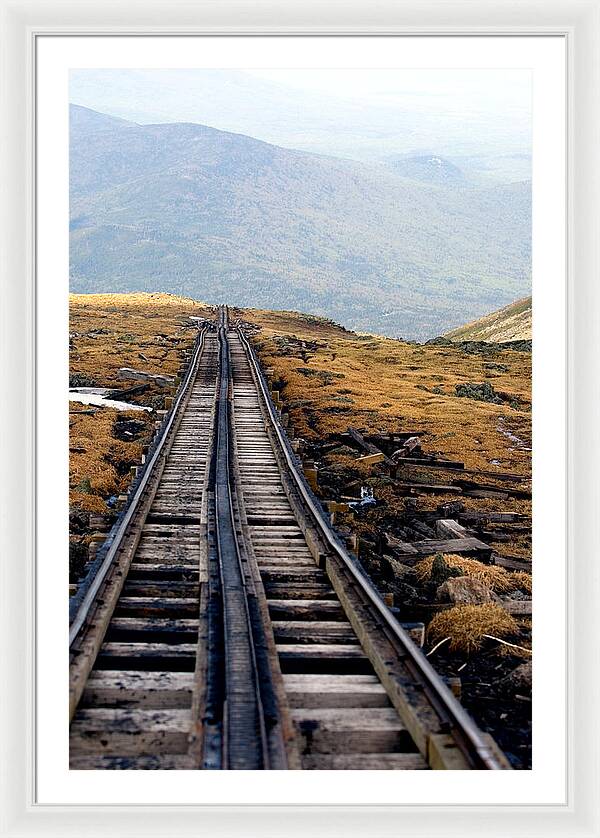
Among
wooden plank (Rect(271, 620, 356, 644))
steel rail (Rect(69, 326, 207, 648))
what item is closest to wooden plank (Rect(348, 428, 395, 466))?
steel rail (Rect(69, 326, 207, 648))

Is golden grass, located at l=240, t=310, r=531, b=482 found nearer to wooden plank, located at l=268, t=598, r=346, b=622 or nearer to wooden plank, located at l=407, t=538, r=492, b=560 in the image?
wooden plank, located at l=407, t=538, r=492, b=560

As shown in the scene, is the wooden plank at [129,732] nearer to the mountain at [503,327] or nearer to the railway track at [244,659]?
the railway track at [244,659]

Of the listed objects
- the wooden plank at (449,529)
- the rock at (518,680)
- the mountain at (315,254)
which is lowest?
the rock at (518,680)

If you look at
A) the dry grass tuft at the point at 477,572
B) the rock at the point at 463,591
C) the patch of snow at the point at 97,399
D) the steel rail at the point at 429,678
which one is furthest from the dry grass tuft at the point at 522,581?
the patch of snow at the point at 97,399
